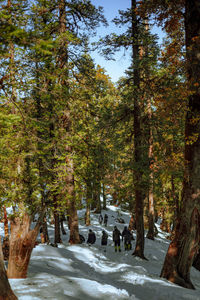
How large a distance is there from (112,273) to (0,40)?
8.32m

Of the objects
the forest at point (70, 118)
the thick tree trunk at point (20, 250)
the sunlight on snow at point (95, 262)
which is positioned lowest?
the sunlight on snow at point (95, 262)

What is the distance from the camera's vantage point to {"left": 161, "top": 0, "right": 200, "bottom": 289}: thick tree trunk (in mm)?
7035

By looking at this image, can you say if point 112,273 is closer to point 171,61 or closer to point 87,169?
point 87,169

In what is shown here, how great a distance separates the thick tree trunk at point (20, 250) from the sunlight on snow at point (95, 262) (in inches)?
170

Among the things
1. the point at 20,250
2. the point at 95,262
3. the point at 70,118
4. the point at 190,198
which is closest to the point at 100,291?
the point at 20,250

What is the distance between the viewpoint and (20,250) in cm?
574

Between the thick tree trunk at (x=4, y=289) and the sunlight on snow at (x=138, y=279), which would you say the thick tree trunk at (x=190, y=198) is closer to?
the sunlight on snow at (x=138, y=279)

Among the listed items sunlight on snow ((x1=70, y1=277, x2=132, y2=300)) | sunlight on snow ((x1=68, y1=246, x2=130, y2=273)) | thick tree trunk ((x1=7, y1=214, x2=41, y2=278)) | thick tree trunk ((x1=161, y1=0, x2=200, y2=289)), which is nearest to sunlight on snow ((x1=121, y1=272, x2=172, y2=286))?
thick tree trunk ((x1=161, y1=0, x2=200, y2=289))

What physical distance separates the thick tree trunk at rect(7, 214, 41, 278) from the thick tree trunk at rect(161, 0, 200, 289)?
4.27 metres

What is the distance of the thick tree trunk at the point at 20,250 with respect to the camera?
5637 mm

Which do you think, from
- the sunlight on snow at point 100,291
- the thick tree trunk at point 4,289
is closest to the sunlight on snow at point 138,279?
the sunlight on snow at point 100,291

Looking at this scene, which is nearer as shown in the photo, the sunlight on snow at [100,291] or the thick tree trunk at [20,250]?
the sunlight on snow at [100,291]

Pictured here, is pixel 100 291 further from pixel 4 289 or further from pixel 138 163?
pixel 138 163

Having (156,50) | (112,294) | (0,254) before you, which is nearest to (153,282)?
(112,294)
